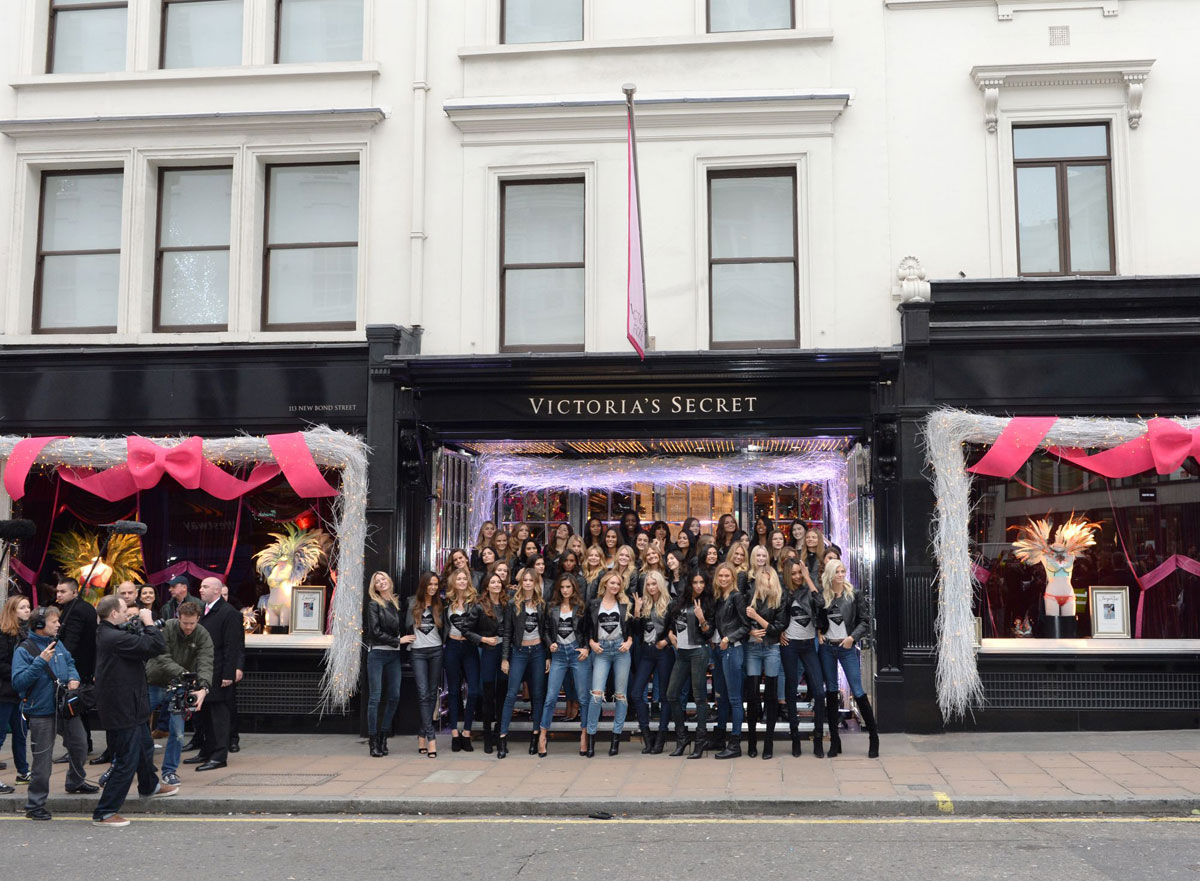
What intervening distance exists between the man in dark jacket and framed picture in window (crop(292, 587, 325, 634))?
4051 millimetres

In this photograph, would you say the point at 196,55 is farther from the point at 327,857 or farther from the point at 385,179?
the point at 327,857

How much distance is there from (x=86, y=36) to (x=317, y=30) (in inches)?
119

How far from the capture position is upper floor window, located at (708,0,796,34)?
13.6m

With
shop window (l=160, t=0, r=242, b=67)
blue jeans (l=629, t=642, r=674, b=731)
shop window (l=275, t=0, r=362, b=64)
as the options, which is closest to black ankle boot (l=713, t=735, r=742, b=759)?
blue jeans (l=629, t=642, r=674, b=731)

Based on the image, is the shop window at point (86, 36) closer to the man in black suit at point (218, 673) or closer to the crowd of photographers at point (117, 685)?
the crowd of photographers at point (117, 685)

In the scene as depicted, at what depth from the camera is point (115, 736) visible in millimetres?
8664

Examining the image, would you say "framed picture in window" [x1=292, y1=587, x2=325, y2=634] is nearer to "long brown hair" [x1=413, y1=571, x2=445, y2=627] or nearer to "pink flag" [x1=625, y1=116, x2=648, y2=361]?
"long brown hair" [x1=413, y1=571, x2=445, y2=627]

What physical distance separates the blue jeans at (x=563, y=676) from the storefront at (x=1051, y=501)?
3.41 m

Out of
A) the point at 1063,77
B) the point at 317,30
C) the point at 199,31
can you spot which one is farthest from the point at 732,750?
the point at 199,31

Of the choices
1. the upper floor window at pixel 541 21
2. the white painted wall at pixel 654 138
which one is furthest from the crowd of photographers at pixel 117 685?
the upper floor window at pixel 541 21

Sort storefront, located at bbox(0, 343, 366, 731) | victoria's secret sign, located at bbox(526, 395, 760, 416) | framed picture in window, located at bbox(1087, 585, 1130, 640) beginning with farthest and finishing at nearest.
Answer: storefront, located at bbox(0, 343, 366, 731), victoria's secret sign, located at bbox(526, 395, 760, 416), framed picture in window, located at bbox(1087, 585, 1130, 640)

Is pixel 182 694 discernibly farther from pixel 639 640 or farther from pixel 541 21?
pixel 541 21

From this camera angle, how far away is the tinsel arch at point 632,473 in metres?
13.9

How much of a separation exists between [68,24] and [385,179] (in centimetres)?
486
